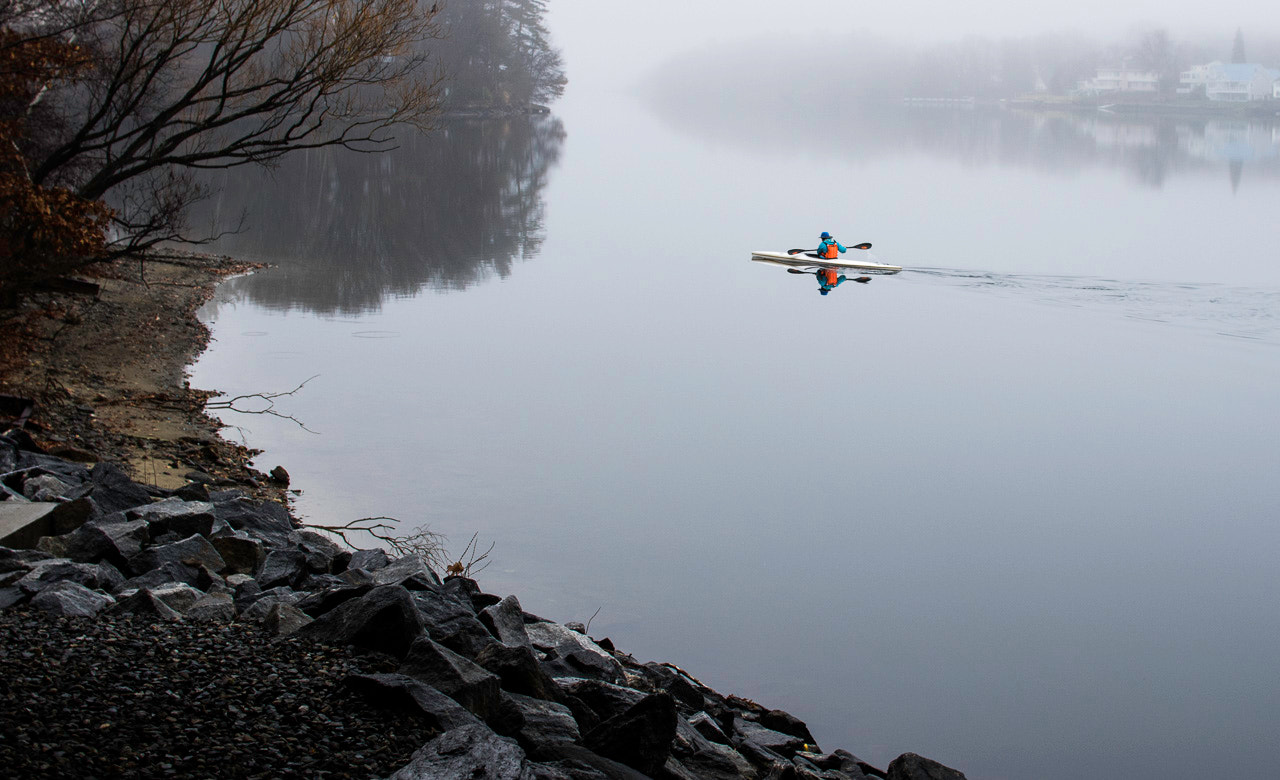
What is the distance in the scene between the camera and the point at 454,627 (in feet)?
23.5

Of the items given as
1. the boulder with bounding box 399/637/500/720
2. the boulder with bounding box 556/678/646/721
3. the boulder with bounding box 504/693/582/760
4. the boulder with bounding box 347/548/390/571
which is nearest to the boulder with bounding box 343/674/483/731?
the boulder with bounding box 399/637/500/720

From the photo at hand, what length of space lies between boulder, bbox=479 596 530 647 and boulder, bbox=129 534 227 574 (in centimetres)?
205

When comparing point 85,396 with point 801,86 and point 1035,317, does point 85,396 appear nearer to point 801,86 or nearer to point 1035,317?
point 1035,317

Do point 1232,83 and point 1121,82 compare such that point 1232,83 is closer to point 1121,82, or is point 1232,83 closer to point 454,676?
point 1121,82

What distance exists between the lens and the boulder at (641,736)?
5785 millimetres

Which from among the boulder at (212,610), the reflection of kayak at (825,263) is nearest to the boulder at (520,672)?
the boulder at (212,610)

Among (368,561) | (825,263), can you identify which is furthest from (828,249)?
(368,561)

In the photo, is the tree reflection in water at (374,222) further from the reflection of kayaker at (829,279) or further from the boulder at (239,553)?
the boulder at (239,553)

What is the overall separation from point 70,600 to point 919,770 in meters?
5.34

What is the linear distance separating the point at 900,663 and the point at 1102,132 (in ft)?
306

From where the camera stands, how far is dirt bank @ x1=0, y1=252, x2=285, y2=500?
13.2 metres

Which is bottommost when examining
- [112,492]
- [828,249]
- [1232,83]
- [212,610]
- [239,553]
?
[239,553]

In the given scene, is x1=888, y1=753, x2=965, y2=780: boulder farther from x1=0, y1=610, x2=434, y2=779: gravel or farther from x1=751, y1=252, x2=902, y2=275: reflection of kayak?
x1=751, y1=252, x2=902, y2=275: reflection of kayak

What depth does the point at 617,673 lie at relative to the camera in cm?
803
